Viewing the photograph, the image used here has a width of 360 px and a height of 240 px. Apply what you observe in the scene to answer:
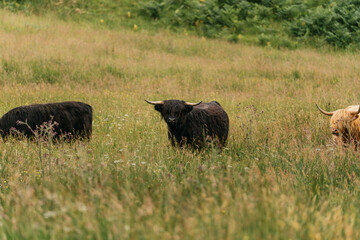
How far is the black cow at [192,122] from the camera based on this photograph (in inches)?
236

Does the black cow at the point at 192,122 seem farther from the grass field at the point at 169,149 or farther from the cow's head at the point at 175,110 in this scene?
the grass field at the point at 169,149

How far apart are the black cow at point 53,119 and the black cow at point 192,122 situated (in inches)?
59.1

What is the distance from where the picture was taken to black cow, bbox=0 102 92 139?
6.66m

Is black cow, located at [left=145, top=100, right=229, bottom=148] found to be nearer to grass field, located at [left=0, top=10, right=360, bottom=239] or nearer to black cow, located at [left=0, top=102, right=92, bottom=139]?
grass field, located at [left=0, top=10, right=360, bottom=239]

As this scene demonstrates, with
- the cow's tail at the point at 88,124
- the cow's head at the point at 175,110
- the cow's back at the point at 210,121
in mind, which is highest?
the cow's head at the point at 175,110

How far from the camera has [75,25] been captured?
1969 centimetres

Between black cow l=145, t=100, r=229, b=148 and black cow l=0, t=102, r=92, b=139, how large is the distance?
1501 mm

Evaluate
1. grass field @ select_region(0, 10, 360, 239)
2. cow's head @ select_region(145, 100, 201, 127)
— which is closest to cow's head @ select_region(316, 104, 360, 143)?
grass field @ select_region(0, 10, 360, 239)

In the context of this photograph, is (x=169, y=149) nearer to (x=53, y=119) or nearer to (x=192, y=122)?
(x=192, y=122)

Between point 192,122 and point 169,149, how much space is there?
28.8 inches

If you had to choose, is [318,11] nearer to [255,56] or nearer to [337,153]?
[255,56]

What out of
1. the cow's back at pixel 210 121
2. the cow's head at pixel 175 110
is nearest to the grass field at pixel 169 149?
the cow's back at pixel 210 121

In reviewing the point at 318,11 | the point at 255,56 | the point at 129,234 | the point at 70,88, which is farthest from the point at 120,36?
the point at 129,234

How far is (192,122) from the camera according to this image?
20.5 feet
